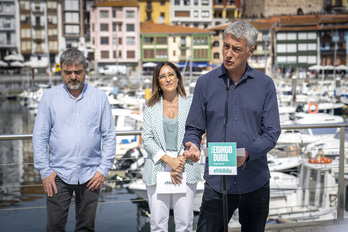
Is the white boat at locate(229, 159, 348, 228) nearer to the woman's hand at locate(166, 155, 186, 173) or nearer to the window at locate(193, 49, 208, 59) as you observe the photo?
the woman's hand at locate(166, 155, 186, 173)

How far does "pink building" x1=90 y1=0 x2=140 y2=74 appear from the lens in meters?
70.8

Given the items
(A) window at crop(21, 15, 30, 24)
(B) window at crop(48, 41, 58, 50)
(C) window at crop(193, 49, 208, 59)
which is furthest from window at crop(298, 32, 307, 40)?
(A) window at crop(21, 15, 30, 24)

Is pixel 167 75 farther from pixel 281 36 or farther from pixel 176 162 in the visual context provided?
pixel 281 36

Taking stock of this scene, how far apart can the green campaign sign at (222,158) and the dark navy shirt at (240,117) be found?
141 mm

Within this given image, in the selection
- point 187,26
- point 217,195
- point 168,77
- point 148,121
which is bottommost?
point 217,195

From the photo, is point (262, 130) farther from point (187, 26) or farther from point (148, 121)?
point (187, 26)

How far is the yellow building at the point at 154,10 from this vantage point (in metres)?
80.0

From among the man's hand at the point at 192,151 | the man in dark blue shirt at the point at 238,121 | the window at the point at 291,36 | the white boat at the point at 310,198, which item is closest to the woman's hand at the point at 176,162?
the man in dark blue shirt at the point at 238,121

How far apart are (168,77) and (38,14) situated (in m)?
72.9

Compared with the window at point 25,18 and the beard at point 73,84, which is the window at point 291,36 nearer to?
the window at point 25,18

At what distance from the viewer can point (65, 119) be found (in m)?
3.22

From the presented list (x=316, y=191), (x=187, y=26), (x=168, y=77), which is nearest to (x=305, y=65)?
(x=187, y=26)

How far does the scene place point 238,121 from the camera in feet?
8.73

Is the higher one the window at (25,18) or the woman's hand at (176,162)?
the window at (25,18)
